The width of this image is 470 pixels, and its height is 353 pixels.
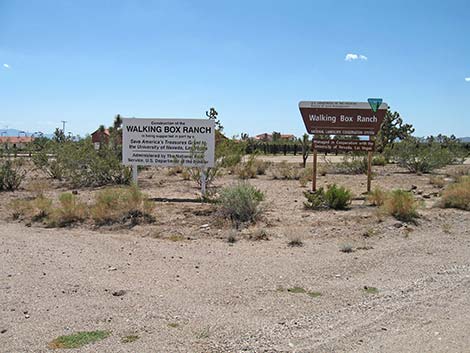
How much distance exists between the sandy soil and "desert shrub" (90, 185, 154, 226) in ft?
1.40

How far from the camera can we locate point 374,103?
1714cm

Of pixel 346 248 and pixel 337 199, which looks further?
pixel 337 199

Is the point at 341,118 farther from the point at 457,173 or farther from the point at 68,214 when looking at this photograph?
the point at 457,173

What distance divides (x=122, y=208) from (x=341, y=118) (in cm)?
872

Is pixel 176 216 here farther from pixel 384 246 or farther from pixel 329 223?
pixel 384 246

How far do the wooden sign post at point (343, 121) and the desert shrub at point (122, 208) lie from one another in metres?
7.34

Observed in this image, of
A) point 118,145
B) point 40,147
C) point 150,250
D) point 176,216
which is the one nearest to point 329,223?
point 176,216

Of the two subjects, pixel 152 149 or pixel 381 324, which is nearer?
pixel 381 324

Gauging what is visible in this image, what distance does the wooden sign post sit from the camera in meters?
17.3

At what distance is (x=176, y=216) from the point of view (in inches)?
492

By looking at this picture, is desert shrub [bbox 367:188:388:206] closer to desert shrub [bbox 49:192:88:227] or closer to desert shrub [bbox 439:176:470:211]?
desert shrub [bbox 439:176:470:211]

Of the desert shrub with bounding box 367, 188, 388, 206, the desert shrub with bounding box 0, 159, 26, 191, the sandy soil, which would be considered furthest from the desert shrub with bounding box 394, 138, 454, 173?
the desert shrub with bounding box 0, 159, 26, 191

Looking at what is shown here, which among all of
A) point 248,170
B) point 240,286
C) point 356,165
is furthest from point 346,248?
point 356,165

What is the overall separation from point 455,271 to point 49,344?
5920mm
